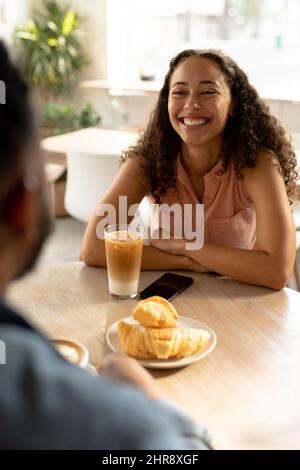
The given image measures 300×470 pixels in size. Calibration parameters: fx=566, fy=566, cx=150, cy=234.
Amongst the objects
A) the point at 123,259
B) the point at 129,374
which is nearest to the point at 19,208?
the point at 129,374

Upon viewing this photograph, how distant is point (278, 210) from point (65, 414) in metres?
1.19

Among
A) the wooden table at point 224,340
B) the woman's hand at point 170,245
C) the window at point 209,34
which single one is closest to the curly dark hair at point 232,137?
the woman's hand at point 170,245

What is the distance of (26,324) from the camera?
458 millimetres

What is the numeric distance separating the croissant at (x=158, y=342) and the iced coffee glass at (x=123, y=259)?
27 centimetres

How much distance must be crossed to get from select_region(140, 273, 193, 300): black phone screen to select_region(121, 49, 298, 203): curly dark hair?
18.0 inches

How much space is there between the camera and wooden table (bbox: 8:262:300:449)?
2.70ft

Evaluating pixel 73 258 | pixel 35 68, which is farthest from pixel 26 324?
pixel 35 68

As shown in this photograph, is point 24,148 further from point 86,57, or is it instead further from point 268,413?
point 86,57

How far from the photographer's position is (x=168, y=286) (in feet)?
4.25

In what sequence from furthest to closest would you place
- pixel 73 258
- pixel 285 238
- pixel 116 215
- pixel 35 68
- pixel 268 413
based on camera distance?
1. pixel 35 68
2. pixel 73 258
3. pixel 116 215
4. pixel 285 238
5. pixel 268 413

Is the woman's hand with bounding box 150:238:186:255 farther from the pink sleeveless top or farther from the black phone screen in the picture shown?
the pink sleeveless top
